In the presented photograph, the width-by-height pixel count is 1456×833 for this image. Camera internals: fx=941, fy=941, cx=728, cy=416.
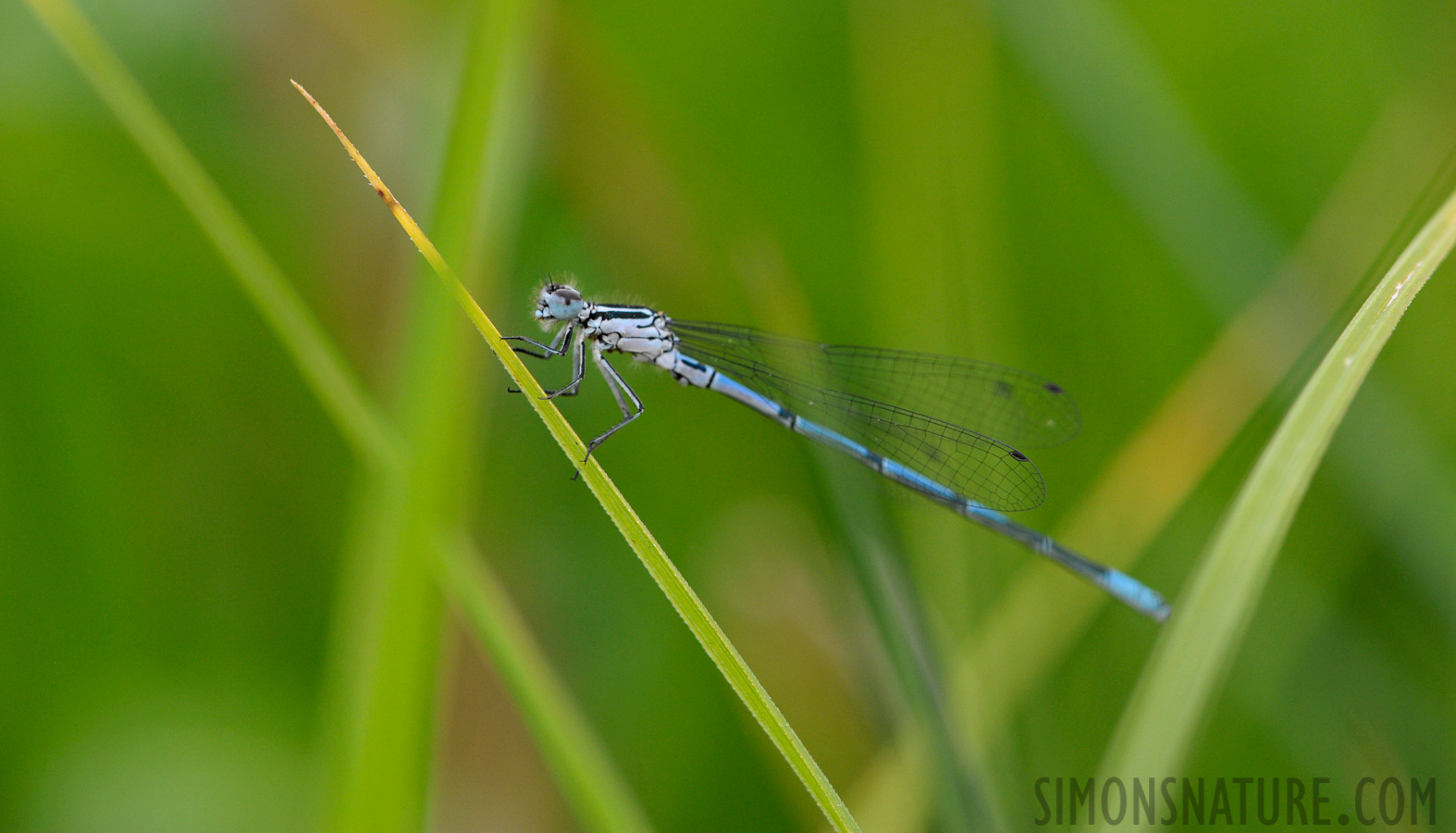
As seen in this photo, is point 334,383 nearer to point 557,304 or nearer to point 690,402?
point 557,304

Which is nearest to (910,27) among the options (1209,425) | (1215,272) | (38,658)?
(1215,272)

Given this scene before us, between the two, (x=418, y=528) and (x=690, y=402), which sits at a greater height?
(x=690, y=402)

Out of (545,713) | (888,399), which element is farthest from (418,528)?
(888,399)

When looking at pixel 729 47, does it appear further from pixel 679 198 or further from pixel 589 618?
pixel 589 618

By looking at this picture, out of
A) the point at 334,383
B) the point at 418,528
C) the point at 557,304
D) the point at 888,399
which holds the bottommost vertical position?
the point at 418,528

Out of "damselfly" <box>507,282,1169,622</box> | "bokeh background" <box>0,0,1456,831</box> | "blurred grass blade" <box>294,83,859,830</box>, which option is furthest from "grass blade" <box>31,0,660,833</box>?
"damselfly" <box>507,282,1169,622</box>

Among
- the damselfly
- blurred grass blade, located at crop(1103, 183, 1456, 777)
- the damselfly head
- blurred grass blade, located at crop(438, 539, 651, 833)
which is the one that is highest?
the damselfly head

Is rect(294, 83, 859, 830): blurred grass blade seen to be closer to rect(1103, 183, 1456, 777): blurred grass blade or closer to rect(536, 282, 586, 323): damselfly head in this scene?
rect(1103, 183, 1456, 777): blurred grass blade
